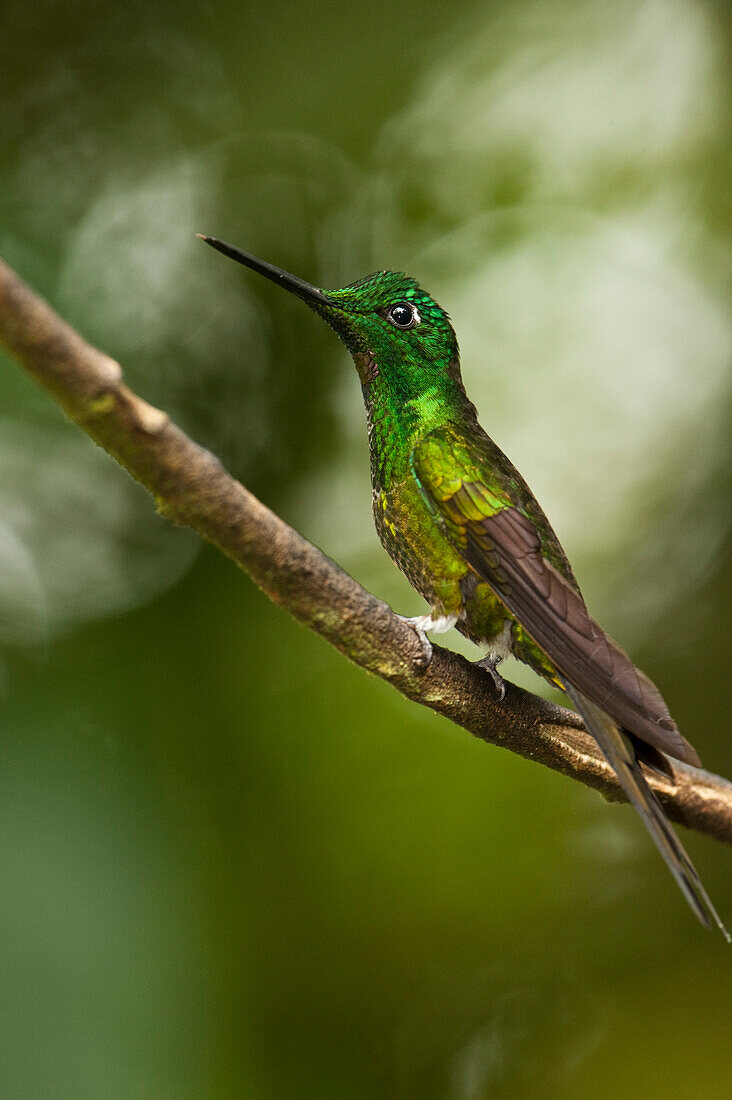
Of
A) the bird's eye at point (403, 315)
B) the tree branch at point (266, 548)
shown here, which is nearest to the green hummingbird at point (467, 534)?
the bird's eye at point (403, 315)

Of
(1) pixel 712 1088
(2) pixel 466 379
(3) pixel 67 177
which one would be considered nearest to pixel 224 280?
(3) pixel 67 177

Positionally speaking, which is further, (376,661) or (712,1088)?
(712,1088)

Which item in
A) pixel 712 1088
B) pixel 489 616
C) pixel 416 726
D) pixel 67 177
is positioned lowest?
pixel 712 1088

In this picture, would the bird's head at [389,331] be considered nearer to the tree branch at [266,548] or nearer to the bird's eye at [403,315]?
the bird's eye at [403,315]

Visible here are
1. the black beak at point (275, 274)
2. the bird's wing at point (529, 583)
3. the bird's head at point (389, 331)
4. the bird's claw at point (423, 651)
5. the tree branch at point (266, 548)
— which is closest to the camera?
the tree branch at point (266, 548)

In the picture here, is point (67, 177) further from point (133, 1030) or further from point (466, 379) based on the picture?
point (133, 1030)

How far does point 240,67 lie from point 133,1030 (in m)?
4.79

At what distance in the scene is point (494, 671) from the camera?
8.98 feet

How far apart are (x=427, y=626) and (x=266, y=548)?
91cm

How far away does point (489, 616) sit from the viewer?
268 centimetres

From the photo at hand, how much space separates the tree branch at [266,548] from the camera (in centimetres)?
149

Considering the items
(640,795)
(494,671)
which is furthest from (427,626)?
(640,795)

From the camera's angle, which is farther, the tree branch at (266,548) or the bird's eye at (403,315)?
the bird's eye at (403,315)

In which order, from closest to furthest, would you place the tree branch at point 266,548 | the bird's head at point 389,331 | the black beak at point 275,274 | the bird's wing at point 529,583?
the tree branch at point 266,548
the bird's wing at point 529,583
the black beak at point 275,274
the bird's head at point 389,331
